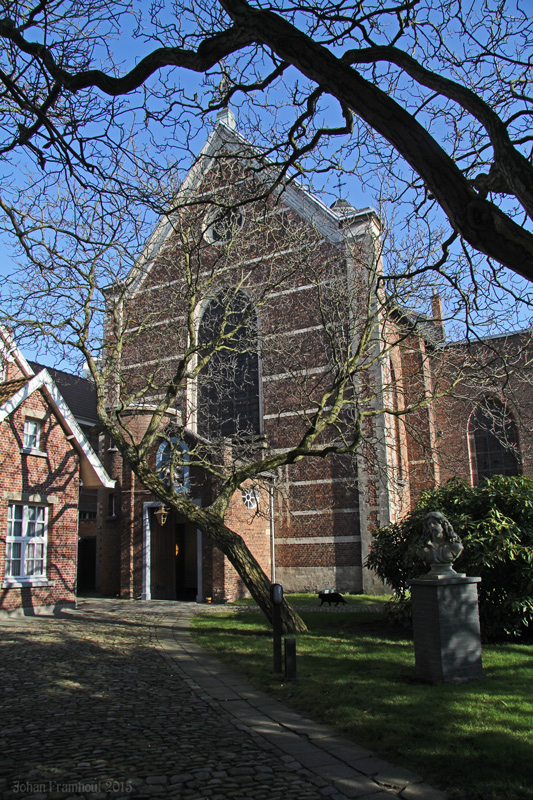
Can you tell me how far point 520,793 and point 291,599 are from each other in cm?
1312

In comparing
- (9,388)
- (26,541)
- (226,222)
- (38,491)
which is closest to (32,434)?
(9,388)

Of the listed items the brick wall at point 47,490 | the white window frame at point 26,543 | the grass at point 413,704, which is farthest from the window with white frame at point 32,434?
the grass at point 413,704

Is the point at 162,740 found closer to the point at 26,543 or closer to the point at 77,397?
the point at 26,543

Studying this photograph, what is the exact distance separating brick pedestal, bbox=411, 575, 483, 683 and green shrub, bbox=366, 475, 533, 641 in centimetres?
154

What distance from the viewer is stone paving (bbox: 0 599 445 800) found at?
380 cm

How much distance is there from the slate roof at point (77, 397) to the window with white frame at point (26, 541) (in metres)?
10.1

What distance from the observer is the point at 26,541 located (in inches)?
588

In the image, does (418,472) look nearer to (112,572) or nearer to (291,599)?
(291,599)

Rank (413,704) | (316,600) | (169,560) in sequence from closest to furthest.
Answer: (413,704), (316,600), (169,560)

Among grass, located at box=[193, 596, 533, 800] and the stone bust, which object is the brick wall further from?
the stone bust

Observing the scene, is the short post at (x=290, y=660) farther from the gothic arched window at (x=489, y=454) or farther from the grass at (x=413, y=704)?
the gothic arched window at (x=489, y=454)

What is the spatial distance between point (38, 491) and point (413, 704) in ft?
39.7

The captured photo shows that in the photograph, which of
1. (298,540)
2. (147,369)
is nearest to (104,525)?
(147,369)

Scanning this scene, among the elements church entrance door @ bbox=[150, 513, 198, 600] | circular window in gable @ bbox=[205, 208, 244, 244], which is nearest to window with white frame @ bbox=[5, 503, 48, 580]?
church entrance door @ bbox=[150, 513, 198, 600]
